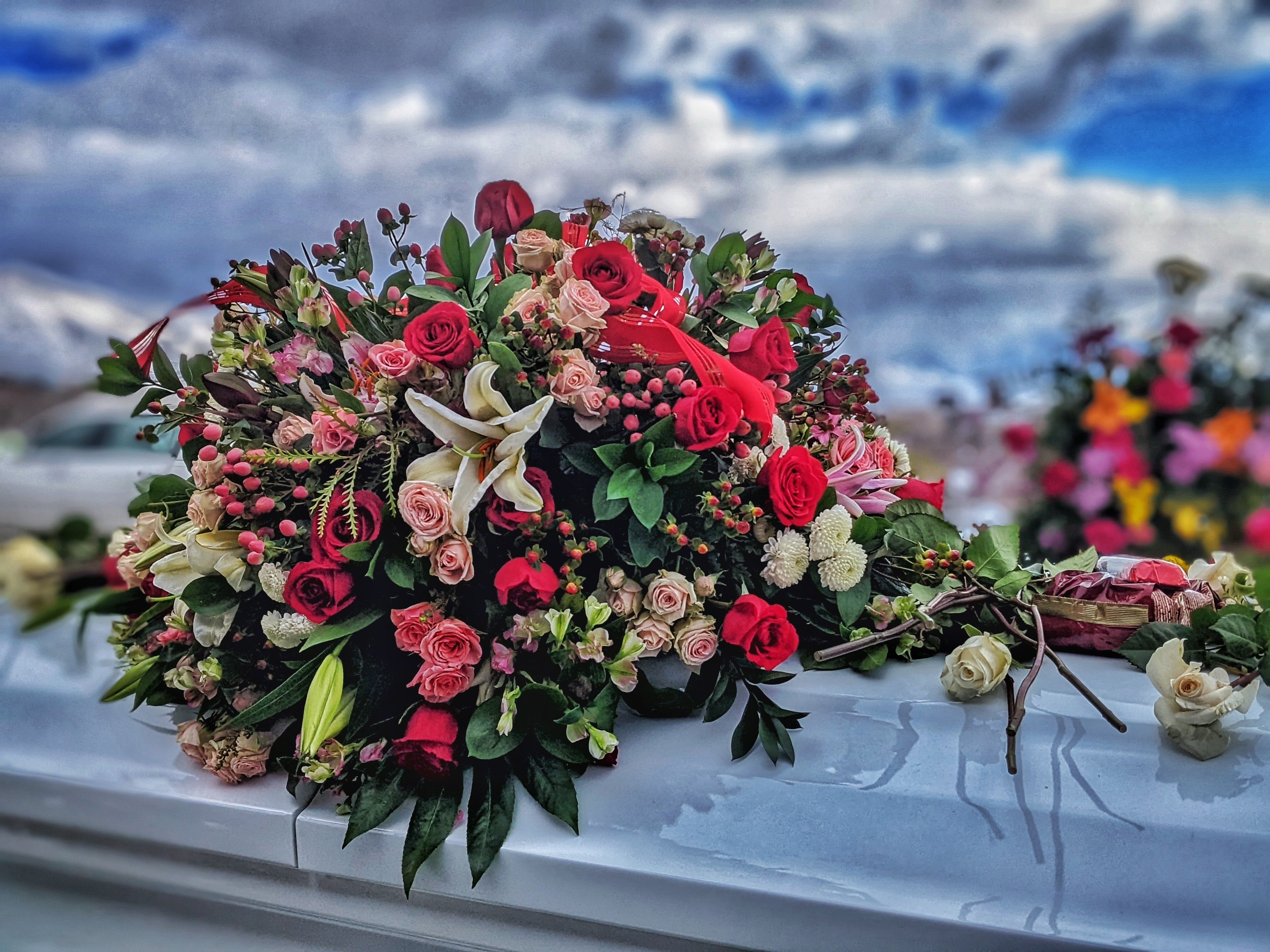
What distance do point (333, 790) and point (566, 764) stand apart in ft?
0.71

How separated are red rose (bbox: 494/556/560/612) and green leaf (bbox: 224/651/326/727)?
0.19 m

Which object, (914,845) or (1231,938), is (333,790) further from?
(1231,938)

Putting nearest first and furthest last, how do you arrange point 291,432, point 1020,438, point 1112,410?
point 291,432
point 1112,410
point 1020,438

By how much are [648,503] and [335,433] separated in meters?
0.28

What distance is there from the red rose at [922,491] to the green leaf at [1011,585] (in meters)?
0.16

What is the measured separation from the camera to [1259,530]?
201cm

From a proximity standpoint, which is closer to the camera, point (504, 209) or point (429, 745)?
point (429, 745)

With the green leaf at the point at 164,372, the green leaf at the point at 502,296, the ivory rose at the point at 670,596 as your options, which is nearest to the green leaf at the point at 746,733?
the ivory rose at the point at 670,596

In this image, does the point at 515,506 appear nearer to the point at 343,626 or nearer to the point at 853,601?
the point at 343,626

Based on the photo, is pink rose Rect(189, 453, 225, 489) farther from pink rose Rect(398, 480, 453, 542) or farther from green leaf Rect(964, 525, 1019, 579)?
green leaf Rect(964, 525, 1019, 579)

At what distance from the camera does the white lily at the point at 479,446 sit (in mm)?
748

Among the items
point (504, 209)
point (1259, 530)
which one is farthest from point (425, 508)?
point (1259, 530)

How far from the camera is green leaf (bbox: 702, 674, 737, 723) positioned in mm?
849

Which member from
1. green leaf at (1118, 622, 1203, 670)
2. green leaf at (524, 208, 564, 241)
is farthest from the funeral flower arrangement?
green leaf at (1118, 622, 1203, 670)
